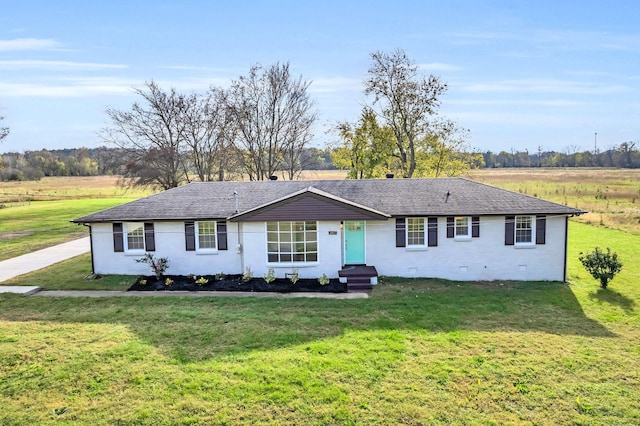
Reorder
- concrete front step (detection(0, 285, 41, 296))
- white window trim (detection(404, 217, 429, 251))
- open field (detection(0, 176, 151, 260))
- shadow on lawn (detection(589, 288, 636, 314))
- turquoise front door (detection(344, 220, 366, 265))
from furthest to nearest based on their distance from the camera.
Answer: open field (detection(0, 176, 151, 260))
turquoise front door (detection(344, 220, 366, 265))
white window trim (detection(404, 217, 429, 251))
concrete front step (detection(0, 285, 41, 296))
shadow on lawn (detection(589, 288, 636, 314))

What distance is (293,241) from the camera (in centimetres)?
1744

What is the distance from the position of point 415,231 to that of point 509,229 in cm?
379

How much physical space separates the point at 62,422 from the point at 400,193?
49.1ft

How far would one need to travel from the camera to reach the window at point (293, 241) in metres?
17.3

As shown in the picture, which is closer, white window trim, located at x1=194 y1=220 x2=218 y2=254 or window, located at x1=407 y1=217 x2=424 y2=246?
window, located at x1=407 y1=217 x2=424 y2=246

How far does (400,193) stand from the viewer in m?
19.3

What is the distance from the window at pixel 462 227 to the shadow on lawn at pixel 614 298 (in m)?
4.89

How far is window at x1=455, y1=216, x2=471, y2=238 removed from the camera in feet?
57.3

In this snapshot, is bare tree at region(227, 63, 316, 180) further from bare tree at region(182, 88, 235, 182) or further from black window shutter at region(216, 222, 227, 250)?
black window shutter at region(216, 222, 227, 250)

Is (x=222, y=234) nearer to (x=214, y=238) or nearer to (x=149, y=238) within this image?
(x=214, y=238)

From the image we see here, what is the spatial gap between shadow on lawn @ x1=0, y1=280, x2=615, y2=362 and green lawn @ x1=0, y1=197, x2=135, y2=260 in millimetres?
11809

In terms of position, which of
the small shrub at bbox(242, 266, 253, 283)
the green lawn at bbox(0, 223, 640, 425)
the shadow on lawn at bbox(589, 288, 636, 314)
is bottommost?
the shadow on lawn at bbox(589, 288, 636, 314)

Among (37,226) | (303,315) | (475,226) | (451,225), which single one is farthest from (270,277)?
(37,226)

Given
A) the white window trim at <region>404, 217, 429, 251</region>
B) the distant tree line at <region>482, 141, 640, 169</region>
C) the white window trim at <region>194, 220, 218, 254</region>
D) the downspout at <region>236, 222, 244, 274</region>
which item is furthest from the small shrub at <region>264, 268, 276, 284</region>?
the distant tree line at <region>482, 141, 640, 169</region>
